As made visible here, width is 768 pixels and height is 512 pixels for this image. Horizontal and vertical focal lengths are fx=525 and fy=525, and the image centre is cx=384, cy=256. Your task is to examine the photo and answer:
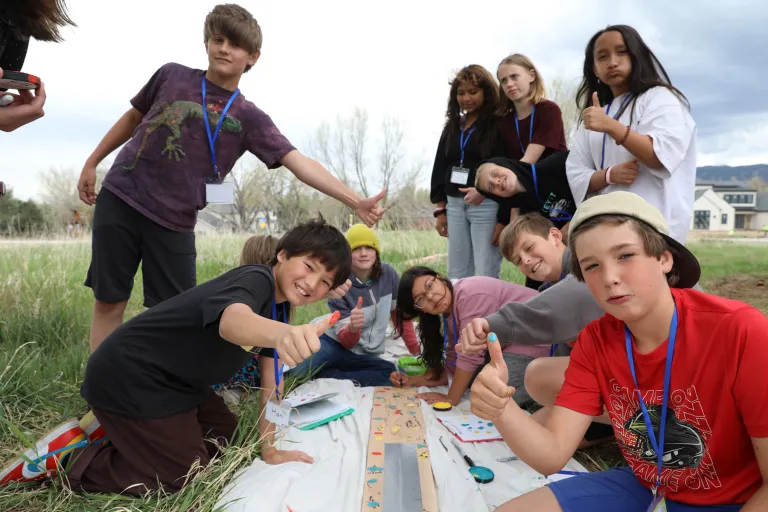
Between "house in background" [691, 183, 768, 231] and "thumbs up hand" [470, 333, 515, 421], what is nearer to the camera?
"thumbs up hand" [470, 333, 515, 421]

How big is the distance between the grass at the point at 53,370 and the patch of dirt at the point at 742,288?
0.71ft

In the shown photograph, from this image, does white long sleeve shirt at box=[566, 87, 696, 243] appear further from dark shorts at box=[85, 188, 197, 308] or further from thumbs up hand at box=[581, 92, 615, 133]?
dark shorts at box=[85, 188, 197, 308]

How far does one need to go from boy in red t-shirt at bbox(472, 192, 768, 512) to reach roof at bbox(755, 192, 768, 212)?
145 ft

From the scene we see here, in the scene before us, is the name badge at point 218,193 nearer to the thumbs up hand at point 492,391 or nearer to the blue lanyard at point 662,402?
the thumbs up hand at point 492,391

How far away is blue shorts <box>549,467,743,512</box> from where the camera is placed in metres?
1.38

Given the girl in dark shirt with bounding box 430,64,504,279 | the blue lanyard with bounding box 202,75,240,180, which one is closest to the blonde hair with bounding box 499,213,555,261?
the girl in dark shirt with bounding box 430,64,504,279

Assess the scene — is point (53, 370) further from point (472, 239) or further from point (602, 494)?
point (602, 494)

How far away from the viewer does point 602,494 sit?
1401 millimetres

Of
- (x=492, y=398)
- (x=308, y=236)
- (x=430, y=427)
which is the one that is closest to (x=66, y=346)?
(x=308, y=236)

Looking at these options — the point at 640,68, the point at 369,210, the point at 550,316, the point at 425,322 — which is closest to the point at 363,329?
the point at 425,322

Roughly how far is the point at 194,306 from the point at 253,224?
13.9 meters

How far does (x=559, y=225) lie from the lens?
296cm

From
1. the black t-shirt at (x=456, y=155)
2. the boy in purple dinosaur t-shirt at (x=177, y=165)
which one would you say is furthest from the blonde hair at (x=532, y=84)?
the boy in purple dinosaur t-shirt at (x=177, y=165)

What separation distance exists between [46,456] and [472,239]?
249 centimetres
